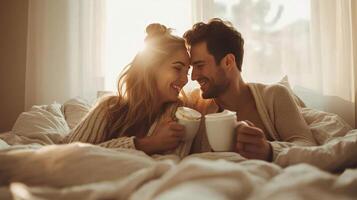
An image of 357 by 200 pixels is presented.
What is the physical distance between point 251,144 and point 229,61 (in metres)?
0.66

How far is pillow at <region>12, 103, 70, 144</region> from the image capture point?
145 centimetres

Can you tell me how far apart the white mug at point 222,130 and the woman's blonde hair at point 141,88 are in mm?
417

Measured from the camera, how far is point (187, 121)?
112 centimetres

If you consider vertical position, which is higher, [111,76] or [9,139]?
[111,76]

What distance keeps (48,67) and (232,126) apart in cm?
171

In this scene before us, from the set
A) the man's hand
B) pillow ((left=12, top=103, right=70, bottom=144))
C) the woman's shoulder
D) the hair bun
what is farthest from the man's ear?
pillow ((left=12, top=103, right=70, bottom=144))

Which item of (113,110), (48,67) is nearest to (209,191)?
(113,110)

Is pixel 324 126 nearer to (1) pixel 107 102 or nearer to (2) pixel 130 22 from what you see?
(1) pixel 107 102

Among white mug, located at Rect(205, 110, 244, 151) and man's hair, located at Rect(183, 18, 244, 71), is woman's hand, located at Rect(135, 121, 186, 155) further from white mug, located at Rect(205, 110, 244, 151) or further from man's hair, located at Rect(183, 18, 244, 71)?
man's hair, located at Rect(183, 18, 244, 71)

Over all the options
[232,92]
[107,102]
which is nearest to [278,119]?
[232,92]

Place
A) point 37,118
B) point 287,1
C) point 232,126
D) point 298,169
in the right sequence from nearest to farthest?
point 298,169 → point 232,126 → point 37,118 → point 287,1

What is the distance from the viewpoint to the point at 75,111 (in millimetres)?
1774

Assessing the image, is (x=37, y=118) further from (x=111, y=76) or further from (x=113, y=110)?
(x=111, y=76)

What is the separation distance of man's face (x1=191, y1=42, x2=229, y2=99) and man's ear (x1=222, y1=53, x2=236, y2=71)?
59mm
